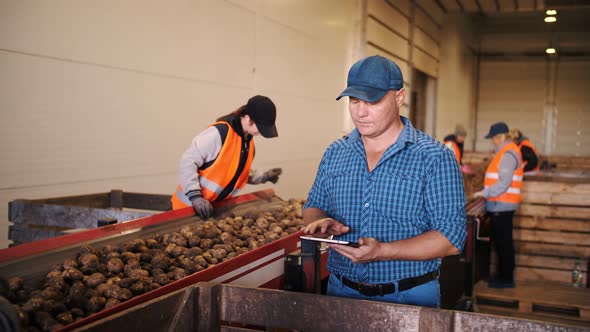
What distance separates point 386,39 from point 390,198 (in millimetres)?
9690

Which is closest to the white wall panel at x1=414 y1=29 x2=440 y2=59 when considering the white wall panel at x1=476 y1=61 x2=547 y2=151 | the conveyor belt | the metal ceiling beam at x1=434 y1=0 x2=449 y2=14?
the metal ceiling beam at x1=434 y1=0 x2=449 y2=14

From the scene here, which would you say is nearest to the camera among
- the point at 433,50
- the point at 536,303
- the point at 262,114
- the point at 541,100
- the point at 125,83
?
the point at 262,114

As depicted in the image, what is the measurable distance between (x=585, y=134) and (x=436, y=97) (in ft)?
19.7

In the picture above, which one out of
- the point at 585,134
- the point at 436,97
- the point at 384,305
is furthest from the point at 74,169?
the point at 585,134

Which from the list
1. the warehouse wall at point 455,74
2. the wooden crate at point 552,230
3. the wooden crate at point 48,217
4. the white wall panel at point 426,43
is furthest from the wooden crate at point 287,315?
the warehouse wall at point 455,74

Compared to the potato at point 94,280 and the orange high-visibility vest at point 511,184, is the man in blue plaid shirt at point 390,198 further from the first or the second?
the orange high-visibility vest at point 511,184

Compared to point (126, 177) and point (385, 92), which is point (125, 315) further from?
point (126, 177)

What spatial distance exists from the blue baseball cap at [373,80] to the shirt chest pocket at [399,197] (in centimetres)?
31

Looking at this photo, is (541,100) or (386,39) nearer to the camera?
(386,39)

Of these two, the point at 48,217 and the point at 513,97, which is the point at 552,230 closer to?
the point at 48,217

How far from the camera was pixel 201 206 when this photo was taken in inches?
148

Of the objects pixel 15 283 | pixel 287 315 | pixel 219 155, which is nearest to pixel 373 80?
pixel 287 315

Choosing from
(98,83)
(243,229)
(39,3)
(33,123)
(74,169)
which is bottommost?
(243,229)

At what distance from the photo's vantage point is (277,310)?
1908 mm
